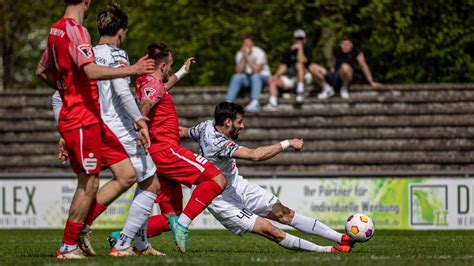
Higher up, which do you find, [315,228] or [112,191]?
[112,191]

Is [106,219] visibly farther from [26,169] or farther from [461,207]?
[461,207]

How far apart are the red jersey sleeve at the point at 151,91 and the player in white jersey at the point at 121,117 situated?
443 millimetres

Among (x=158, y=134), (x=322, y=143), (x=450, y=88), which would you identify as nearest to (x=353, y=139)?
(x=322, y=143)

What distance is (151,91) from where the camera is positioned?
11.5 m

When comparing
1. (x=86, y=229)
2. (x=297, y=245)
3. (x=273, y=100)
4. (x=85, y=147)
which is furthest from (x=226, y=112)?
(x=273, y=100)

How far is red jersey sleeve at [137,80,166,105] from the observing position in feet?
37.8

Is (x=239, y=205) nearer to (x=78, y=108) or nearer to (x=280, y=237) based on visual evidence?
(x=280, y=237)

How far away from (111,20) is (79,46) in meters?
0.85

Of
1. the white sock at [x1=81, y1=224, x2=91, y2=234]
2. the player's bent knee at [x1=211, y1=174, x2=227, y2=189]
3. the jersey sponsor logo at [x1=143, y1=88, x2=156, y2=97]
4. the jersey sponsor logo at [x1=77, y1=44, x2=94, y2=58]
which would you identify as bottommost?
the white sock at [x1=81, y1=224, x2=91, y2=234]

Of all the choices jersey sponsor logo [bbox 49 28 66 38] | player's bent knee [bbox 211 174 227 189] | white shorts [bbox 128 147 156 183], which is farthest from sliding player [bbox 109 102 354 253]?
jersey sponsor logo [bbox 49 28 66 38]

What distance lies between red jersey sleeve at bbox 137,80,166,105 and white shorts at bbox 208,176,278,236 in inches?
47.6

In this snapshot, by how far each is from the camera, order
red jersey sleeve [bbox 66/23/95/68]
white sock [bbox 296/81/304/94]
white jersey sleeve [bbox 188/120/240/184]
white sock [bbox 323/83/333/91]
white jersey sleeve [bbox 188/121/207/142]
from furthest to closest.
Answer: white sock [bbox 323/83/333/91]
white sock [bbox 296/81/304/94]
white jersey sleeve [bbox 188/121/207/142]
white jersey sleeve [bbox 188/120/240/184]
red jersey sleeve [bbox 66/23/95/68]

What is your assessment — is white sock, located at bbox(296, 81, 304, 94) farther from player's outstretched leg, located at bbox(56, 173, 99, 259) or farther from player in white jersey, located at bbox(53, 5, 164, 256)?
player's outstretched leg, located at bbox(56, 173, 99, 259)

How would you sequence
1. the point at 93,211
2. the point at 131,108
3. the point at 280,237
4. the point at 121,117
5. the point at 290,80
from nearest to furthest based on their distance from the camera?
the point at 131,108 < the point at 93,211 < the point at 121,117 < the point at 280,237 < the point at 290,80
